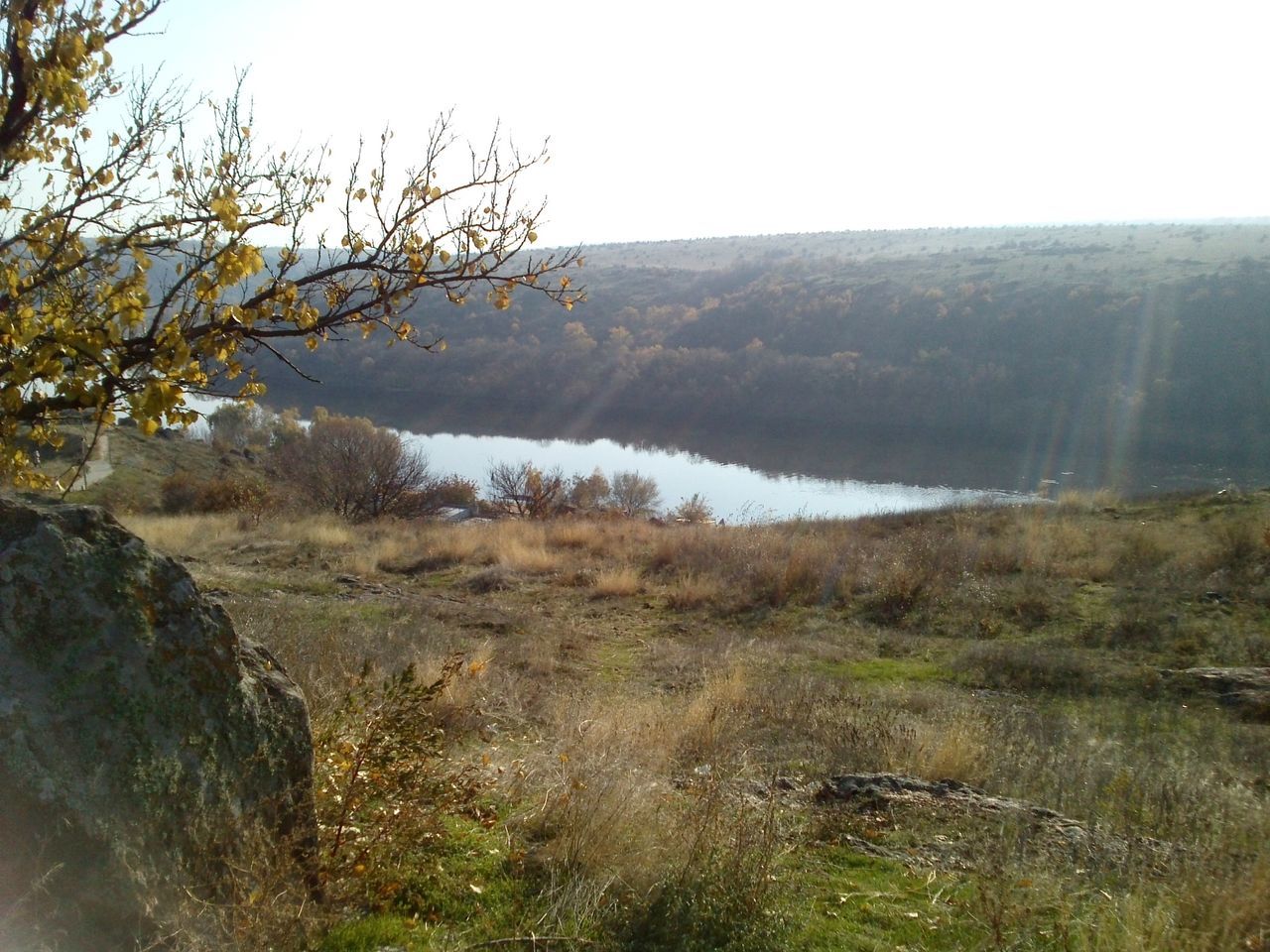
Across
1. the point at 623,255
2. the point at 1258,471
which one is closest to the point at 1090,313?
the point at 1258,471

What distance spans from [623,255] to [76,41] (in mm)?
149968

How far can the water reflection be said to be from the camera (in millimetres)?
Result: 31516

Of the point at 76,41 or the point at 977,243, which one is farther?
the point at 977,243

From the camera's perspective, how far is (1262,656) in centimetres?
802

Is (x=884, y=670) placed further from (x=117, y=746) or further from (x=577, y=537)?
(x=577, y=537)

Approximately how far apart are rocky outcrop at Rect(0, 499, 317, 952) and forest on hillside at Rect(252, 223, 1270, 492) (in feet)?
138

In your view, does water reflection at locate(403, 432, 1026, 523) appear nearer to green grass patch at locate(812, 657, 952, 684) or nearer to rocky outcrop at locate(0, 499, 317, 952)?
green grass patch at locate(812, 657, 952, 684)

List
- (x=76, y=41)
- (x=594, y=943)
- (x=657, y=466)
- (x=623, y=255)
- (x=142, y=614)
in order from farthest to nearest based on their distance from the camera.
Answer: (x=623, y=255), (x=657, y=466), (x=76, y=41), (x=594, y=943), (x=142, y=614)

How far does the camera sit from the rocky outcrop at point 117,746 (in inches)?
79.2

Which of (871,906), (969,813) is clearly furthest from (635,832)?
(969,813)

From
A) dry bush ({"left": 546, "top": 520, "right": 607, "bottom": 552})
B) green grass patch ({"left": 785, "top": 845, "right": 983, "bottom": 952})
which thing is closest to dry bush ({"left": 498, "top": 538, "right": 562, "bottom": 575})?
dry bush ({"left": 546, "top": 520, "right": 607, "bottom": 552})

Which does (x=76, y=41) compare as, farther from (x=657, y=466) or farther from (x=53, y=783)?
(x=657, y=466)

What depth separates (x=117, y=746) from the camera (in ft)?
7.13

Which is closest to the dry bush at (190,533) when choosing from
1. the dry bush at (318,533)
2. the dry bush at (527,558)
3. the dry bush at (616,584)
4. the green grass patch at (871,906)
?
the dry bush at (318,533)
